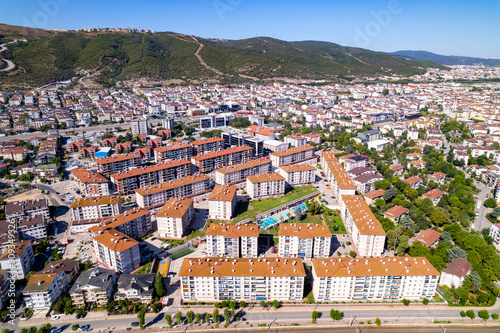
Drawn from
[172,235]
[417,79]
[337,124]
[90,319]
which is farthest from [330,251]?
[417,79]

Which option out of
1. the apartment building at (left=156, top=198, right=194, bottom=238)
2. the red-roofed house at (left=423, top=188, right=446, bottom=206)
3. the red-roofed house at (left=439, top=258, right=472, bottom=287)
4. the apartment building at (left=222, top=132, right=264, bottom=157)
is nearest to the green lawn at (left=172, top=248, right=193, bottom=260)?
the apartment building at (left=156, top=198, right=194, bottom=238)

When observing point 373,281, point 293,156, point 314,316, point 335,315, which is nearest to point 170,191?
point 293,156

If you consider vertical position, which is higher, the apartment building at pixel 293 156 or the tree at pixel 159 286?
the apartment building at pixel 293 156

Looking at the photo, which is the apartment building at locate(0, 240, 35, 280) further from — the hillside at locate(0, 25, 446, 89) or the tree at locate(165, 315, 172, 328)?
the hillside at locate(0, 25, 446, 89)

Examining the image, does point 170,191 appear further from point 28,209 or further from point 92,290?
point 92,290

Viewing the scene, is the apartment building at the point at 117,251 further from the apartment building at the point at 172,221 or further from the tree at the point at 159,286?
the apartment building at the point at 172,221

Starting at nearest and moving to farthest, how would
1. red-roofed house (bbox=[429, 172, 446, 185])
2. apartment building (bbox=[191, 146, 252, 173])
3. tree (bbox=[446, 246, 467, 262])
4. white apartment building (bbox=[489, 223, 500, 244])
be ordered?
tree (bbox=[446, 246, 467, 262])
white apartment building (bbox=[489, 223, 500, 244])
red-roofed house (bbox=[429, 172, 446, 185])
apartment building (bbox=[191, 146, 252, 173])

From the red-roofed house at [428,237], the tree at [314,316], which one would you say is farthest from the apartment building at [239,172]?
the tree at [314,316]

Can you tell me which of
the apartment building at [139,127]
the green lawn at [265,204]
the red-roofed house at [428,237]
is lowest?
the green lawn at [265,204]
